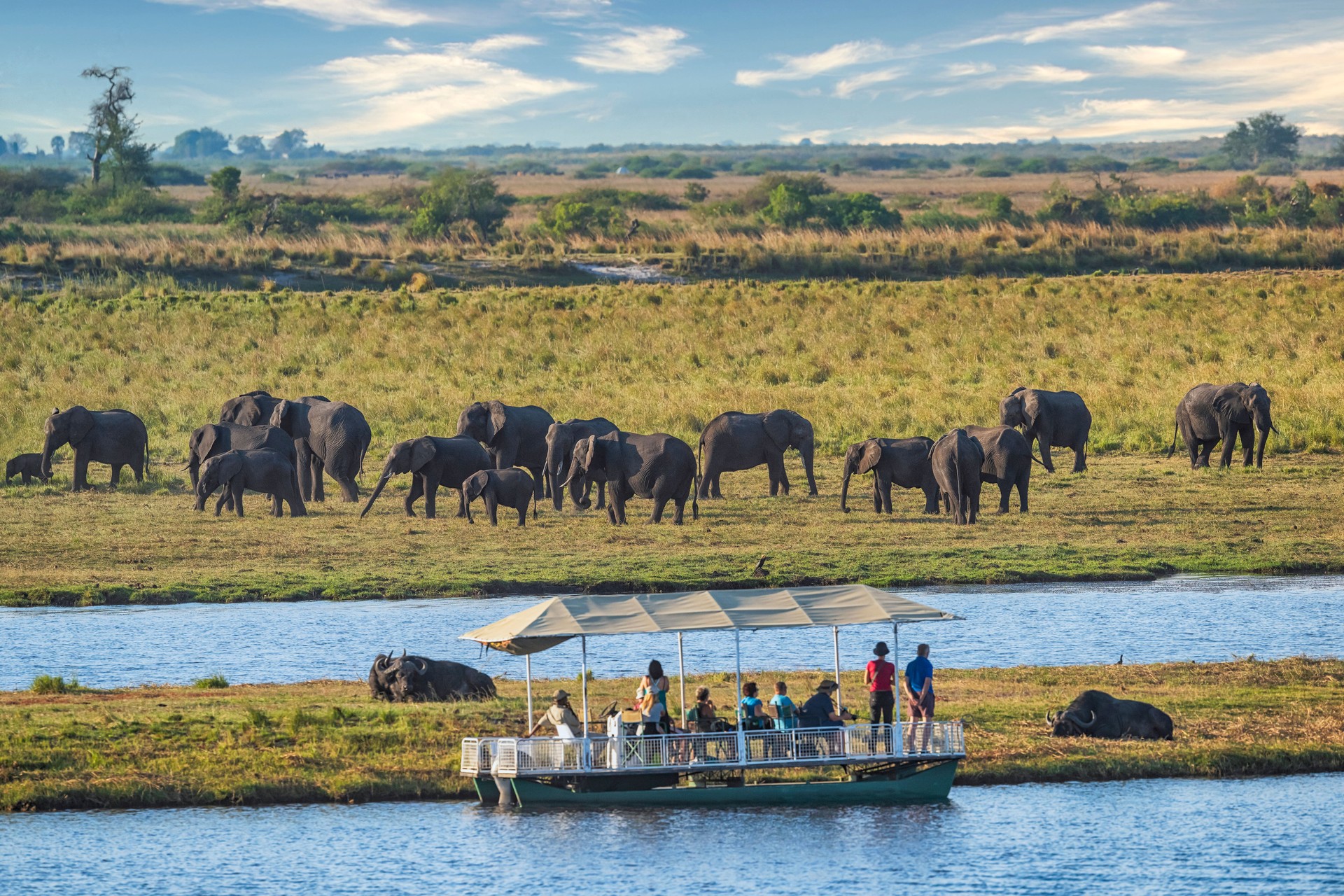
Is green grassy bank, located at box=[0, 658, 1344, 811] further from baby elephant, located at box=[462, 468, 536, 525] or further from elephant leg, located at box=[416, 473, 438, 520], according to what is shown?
elephant leg, located at box=[416, 473, 438, 520]

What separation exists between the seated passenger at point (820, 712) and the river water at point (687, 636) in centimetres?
673

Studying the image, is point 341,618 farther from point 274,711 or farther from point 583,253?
point 583,253

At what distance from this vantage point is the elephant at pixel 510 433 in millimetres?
40562

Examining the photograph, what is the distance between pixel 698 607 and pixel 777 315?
166ft

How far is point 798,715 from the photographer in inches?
763

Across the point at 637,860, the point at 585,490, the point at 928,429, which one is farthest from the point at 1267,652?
the point at 928,429

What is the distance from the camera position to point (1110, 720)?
68.9 feet

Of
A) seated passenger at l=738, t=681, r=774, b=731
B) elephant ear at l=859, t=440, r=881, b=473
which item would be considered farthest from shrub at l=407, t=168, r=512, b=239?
seated passenger at l=738, t=681, r=774, b=731

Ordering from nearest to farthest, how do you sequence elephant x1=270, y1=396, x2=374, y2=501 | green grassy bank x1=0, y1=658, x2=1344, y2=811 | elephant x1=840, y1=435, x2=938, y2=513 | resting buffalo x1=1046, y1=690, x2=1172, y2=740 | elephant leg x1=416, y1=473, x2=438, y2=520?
green grassy bank x1=0, y1=658, x2=1344, y2=811
resting buffalo x1=1046, y1=690, x2=1172, y2=740
elephant x1=840, y1=435, x2=938, y2=513
elephant leg x1=416, y1=473, x2=438, y2=520
elephant x1=270, y1=396, x2=374, y2=501

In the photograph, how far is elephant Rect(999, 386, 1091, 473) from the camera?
42.2 metres

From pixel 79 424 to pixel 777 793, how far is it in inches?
1066

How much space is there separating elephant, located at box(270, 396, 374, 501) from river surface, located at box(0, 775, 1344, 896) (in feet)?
69.0

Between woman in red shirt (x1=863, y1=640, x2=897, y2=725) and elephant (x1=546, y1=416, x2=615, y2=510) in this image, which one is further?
elephant (x1=546, y1=416, x2=615, y2=510)

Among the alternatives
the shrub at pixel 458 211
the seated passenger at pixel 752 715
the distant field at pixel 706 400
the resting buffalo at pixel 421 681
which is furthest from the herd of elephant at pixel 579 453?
the shrub at pixel 458 211
